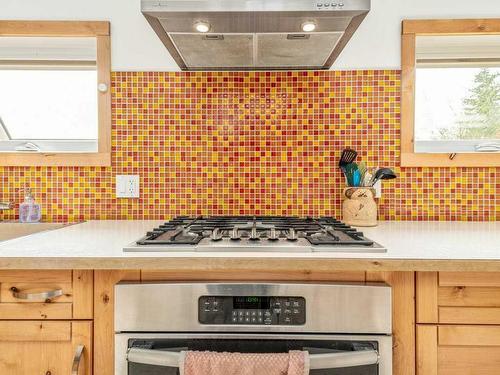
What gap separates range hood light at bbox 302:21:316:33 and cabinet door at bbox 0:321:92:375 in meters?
1.13

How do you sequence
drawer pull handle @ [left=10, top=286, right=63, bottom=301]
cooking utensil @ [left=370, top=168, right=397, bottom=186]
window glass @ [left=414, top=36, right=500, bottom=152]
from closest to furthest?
1. drawer pull handle @ [left=10, top=286, right=63, bottom=301]
2. cooking utensil @ [left=370, top=168, right=397, bottom=186]
3. window glass @ [left=414, top=36, right=500, bottom=152]

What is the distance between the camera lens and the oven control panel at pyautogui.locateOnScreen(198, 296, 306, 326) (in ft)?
3.31

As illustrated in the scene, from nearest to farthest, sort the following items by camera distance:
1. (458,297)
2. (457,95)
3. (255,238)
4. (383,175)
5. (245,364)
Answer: (245,364) < (458,297) < (255,238) < (383,175) < (457,95)

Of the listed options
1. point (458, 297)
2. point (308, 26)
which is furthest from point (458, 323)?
point (308, 26)

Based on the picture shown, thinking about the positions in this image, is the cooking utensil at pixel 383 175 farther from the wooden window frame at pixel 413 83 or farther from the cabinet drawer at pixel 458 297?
the cabinet drawer at pixel 458 297

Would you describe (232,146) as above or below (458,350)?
above

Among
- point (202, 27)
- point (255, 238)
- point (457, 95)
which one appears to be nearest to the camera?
point (255, 238)

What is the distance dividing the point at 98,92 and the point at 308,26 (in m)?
1.03

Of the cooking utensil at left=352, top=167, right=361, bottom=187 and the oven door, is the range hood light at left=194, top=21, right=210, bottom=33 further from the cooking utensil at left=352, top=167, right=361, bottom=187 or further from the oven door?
the oven door

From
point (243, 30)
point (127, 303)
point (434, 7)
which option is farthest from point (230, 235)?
point (434, 7)

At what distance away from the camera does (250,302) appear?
102cm

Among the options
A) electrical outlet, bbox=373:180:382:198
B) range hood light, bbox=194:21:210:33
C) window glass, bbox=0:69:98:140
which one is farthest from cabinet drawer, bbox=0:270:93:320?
electrical outlet, bbox=373:180:382:198

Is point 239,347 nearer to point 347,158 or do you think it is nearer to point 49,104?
point 347,158

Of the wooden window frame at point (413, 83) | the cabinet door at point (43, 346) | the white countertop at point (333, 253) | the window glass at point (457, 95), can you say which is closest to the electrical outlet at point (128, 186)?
the white countertop at point (333, 253)
